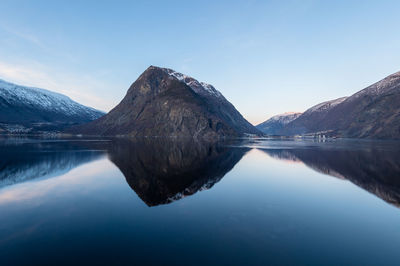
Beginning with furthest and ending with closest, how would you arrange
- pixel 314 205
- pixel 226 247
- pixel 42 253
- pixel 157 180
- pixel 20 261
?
pixel 157 180 < pixel 314 205 < pixel 226 247 < pixel 42 253 < pixel 20 261

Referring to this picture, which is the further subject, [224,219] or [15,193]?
[15,193]

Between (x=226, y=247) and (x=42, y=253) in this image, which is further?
(x=226, y=247)

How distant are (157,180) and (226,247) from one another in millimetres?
21445

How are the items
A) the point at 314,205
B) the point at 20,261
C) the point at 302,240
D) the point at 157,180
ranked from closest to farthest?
the point at 20,261, the point at 302,240, the point at 314,205, the point at 157,180

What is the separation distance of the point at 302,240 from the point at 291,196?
13.0 meters

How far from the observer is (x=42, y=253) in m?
13.1

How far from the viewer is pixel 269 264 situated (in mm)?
12492

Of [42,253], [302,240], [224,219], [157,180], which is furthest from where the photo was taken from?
[157,180]

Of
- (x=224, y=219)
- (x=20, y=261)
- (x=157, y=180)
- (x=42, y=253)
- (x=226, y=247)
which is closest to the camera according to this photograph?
(x=20, y=261)

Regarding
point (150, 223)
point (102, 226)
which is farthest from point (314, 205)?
point (102, 226)

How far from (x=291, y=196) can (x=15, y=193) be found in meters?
33.2

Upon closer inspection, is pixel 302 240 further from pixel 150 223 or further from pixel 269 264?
pixel 150 223

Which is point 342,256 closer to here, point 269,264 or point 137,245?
point 269,264

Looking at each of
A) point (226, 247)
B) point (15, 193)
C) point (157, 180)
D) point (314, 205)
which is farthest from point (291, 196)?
point (15, 193)
